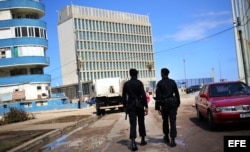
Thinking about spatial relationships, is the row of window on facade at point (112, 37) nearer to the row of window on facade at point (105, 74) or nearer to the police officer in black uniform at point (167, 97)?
the row of window on facade at point (105, 74)

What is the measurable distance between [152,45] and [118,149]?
136482mm

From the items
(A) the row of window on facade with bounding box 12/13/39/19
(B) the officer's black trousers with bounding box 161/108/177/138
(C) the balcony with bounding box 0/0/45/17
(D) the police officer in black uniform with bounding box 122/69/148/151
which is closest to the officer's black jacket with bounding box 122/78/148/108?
(D) the police officer in black uniform with bounding box 122/69/148/151

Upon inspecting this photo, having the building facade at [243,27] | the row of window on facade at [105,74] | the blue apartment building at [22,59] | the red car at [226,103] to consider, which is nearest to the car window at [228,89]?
the red car at [226,103]

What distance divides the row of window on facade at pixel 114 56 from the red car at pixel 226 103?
323ft

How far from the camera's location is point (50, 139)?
15.0 m

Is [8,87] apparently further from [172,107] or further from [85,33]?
[85,33]

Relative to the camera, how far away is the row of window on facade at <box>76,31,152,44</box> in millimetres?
118375

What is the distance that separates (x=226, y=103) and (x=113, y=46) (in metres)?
118

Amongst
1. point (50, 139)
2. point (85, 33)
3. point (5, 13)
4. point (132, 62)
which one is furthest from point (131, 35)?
point (50, 139)

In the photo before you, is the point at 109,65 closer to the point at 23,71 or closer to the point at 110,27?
the point at 110,27

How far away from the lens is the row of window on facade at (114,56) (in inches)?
4646

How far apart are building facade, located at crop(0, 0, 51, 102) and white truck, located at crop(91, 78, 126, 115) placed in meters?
23.4

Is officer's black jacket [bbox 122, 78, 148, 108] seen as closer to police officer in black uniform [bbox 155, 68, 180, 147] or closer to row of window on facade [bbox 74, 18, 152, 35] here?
police officer in black uniform [bbox 155, 68, 180, 147]

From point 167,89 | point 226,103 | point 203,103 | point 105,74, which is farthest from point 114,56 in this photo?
point 167,89
